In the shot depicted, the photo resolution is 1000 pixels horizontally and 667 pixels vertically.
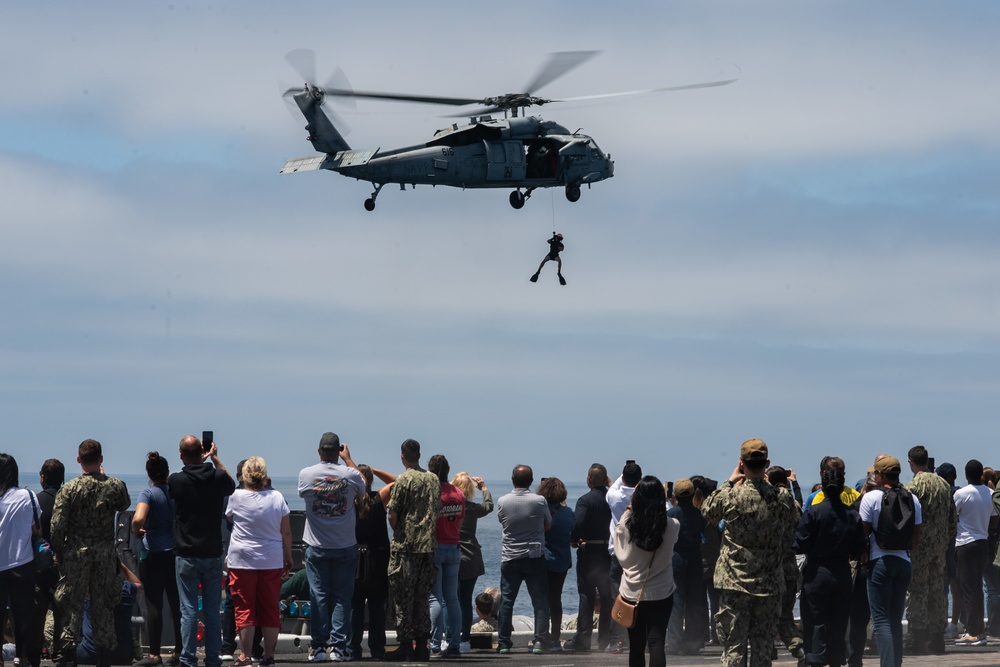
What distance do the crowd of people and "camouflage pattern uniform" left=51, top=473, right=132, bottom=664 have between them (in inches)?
0.6

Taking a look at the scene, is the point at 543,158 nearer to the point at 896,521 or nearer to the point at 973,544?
the point at 973,544

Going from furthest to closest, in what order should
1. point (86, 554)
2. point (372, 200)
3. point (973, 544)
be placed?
point (372, 200), point (973, 544), point (86, 554)

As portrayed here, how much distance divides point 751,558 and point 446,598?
481cm

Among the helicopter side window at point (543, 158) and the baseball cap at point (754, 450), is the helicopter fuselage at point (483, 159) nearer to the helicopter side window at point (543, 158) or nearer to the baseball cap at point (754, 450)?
the helicopter side window at point (543, 158)

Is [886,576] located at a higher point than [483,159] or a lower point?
lower

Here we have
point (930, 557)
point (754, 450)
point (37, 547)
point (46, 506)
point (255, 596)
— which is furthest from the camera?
point (930, 557)

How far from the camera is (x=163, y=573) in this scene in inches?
460

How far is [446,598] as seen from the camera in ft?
44.1

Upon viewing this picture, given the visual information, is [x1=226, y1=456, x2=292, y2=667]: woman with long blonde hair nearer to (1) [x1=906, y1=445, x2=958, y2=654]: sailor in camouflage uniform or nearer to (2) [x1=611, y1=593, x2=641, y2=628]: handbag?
(2) [x1=611, y1=593, x2=641, y2=628]: handbag

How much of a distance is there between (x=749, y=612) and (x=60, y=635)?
17.9 ft

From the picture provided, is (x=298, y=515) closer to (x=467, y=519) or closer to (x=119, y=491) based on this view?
(x=467, y=519)

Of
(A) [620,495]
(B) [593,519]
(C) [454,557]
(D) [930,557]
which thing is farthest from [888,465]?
(C) [454,557]

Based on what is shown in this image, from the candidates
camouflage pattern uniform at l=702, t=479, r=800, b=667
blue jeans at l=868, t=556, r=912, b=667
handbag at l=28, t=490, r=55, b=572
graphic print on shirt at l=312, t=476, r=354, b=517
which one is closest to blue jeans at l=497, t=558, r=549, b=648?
graphic print on shirt at l=312, t=476, r=354, b=517

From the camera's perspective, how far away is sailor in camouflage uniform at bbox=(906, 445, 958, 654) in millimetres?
12977
